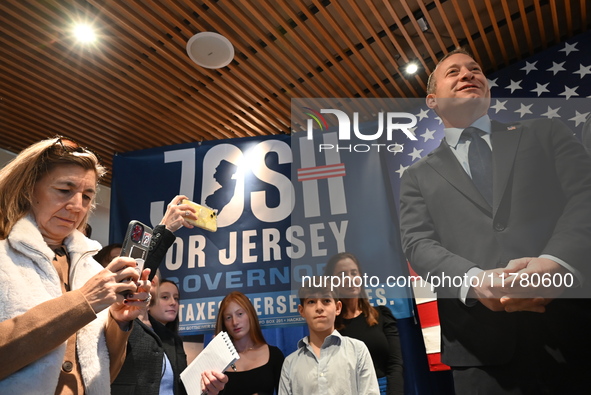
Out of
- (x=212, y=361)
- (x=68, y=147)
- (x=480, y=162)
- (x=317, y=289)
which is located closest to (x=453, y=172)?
(x=480, y=162)

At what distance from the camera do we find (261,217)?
388cm

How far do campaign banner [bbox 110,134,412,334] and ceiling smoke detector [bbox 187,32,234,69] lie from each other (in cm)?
79

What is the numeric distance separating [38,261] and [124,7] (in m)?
2.38

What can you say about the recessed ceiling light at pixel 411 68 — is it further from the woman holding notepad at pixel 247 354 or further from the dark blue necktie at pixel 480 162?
the woman holding notepad at pixel 247 354

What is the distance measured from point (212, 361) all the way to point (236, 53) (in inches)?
92.3

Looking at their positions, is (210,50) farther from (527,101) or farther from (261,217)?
(527,101)

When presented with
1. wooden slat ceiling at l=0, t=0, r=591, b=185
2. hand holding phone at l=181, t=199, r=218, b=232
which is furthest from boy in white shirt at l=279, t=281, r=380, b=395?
wooden slat ceiling at l=0, t=0, r=591, b=185

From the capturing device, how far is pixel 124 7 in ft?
10.4

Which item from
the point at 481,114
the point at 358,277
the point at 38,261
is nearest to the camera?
the point at 38,261

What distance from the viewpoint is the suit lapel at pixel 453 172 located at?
2093 millimetres

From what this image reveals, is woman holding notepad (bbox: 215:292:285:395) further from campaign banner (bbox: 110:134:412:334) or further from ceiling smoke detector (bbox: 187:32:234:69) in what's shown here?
ceiling smoke detector (bbox: 187:32:234:69)

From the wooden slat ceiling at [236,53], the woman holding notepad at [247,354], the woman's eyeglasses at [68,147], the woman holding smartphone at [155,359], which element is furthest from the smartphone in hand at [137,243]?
the wooden slat ceiling at [236,53]

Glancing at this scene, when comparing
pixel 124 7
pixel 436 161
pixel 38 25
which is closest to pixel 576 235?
pixel 436 161

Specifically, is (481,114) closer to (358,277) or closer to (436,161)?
(436,161)
